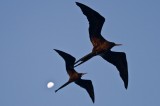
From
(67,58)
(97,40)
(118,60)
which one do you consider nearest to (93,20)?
(97,40)

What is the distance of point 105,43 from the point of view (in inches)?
800

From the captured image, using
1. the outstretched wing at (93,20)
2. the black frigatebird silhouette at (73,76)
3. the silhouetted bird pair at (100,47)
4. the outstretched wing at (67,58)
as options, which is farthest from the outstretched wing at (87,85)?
the outstretched wing at (93,20)

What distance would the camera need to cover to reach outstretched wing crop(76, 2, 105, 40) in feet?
65.0

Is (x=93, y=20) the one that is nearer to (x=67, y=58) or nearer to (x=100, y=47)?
(x=100, y=47)

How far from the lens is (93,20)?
20.2 metres

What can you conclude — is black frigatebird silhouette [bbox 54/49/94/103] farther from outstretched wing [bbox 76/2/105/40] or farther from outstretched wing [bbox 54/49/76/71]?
outstretched wing [bbox 76/2/105/40]

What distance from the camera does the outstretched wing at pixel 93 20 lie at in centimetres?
1982

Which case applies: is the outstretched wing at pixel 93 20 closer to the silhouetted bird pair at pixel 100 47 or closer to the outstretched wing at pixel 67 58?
the silhouetted bird pair at pixel 100 47

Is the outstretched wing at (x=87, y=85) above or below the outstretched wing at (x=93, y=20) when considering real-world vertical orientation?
below

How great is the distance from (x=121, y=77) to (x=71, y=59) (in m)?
3.38

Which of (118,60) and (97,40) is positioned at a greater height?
(97,40)

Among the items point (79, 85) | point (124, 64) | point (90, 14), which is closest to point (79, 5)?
point (90, 14)

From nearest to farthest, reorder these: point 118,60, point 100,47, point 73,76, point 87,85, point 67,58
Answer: point 100,47
point 118,60
point 67,58
point 73,76
point 87,85

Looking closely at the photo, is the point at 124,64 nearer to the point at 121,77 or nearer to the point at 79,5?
the point at 121,77
